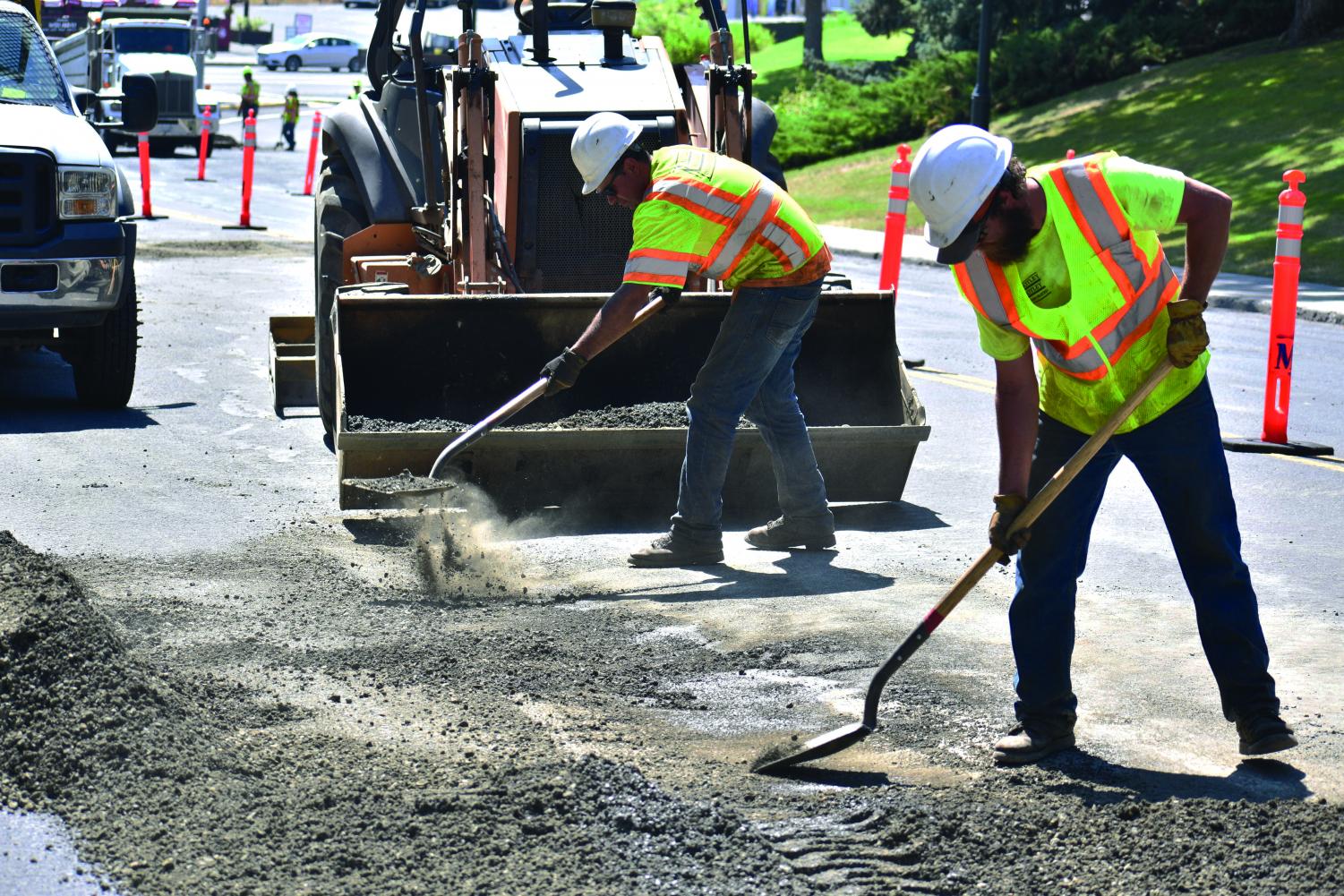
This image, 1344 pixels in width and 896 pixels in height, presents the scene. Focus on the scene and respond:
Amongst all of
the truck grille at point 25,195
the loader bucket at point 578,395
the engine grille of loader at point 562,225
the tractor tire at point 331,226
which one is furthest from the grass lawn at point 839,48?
the loader bucket at point 578,395

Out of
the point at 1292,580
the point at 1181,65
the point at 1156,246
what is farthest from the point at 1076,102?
→ the point at 1156,246

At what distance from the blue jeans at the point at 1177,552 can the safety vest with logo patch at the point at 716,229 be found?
205 centimetres

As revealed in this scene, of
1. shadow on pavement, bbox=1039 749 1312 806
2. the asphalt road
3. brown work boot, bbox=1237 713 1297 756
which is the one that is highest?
brown work boot, bbox=1237 713 1297 756

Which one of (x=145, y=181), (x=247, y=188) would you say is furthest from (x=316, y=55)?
(x=145, y=181)

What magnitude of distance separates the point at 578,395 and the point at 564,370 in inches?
68.2

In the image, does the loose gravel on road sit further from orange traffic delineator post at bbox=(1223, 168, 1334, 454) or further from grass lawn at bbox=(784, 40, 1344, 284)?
grass lawn at bbox=(784, 40, 1344, 284)

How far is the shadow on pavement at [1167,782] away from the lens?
4.34 meters

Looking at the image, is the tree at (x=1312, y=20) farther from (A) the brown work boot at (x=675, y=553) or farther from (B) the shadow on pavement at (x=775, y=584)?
(A) the brown work boot at (x=675, y=553)

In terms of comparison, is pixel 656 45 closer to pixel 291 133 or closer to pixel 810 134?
pixel 810 134

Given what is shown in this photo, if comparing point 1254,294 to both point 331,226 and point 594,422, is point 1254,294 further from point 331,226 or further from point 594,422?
point 594,422

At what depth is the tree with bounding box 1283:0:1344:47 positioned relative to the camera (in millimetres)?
30281

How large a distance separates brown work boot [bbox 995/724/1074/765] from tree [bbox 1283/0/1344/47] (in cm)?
2869

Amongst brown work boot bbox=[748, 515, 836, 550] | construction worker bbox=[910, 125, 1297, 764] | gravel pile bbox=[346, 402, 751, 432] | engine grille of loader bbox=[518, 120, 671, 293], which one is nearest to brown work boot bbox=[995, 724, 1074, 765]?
construction worker bbox=[910, 125, 1297, 764]

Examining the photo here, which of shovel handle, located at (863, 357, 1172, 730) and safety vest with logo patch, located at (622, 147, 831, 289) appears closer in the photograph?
shovel handle, located at (863, 357, 1172, 730)
